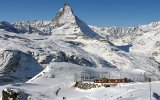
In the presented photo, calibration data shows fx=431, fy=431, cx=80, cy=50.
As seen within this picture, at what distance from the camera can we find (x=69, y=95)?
131000 mm

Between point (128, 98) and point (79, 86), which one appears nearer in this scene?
point (128, 98)

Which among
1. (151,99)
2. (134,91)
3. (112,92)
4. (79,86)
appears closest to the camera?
(151,99)

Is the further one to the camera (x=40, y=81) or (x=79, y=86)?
(x=40, y=81)

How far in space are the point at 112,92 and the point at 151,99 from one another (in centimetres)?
1896

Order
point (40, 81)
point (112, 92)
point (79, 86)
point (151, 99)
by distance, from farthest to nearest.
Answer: point (40, 81) → point (79, 86) → point (112, 92) → point (151, 99)

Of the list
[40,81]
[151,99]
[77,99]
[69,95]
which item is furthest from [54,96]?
[40,81]

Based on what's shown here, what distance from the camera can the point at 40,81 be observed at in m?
188

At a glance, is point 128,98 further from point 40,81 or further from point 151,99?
point 40,81

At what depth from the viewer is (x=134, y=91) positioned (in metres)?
109

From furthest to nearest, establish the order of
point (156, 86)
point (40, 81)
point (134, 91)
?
point (40, 81), point (156, 86), point (134, 91)

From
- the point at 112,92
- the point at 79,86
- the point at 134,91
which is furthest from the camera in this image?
the point at 79,86

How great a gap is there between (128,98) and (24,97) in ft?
109

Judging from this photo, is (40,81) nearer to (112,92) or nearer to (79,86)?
(79,86)

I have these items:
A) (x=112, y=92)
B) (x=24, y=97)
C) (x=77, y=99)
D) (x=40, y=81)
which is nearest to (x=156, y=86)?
(x=112, y=92)
